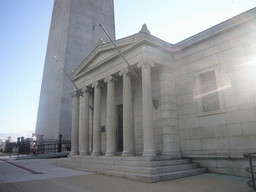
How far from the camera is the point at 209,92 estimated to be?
11562 millimetres

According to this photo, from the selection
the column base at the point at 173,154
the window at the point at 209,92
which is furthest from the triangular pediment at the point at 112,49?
the column base at the point at 173,154

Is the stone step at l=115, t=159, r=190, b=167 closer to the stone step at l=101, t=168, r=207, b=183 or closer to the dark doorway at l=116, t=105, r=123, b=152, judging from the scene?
the stone step at l=101, t=168, r=207, b=183

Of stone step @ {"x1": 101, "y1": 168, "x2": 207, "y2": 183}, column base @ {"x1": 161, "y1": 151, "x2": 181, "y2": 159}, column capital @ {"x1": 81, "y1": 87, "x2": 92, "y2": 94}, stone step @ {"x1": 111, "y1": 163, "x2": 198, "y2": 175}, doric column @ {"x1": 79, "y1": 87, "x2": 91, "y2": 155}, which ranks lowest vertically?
stone step @ {"x1": 101, "y1": 168, "x2": 207, "y2": 183}

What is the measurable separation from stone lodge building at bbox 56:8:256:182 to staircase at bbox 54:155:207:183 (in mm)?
43

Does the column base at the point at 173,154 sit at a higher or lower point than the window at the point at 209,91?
lower

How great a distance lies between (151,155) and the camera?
1021 cm

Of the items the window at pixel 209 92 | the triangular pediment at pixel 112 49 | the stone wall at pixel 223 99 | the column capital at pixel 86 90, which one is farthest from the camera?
the column capital at pixel 86 90

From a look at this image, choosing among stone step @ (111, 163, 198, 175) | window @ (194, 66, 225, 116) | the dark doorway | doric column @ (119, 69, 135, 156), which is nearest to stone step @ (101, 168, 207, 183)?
stone step @ (111, 163, 198, 175)

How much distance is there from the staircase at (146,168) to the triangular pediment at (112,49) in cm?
632

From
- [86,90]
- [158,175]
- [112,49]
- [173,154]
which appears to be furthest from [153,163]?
[86,90]

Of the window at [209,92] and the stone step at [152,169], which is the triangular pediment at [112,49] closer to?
the window at [209,92]

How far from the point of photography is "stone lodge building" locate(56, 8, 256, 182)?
9.91 m

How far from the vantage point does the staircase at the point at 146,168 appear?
8891mm

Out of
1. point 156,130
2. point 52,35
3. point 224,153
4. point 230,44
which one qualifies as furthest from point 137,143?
point 52,35
